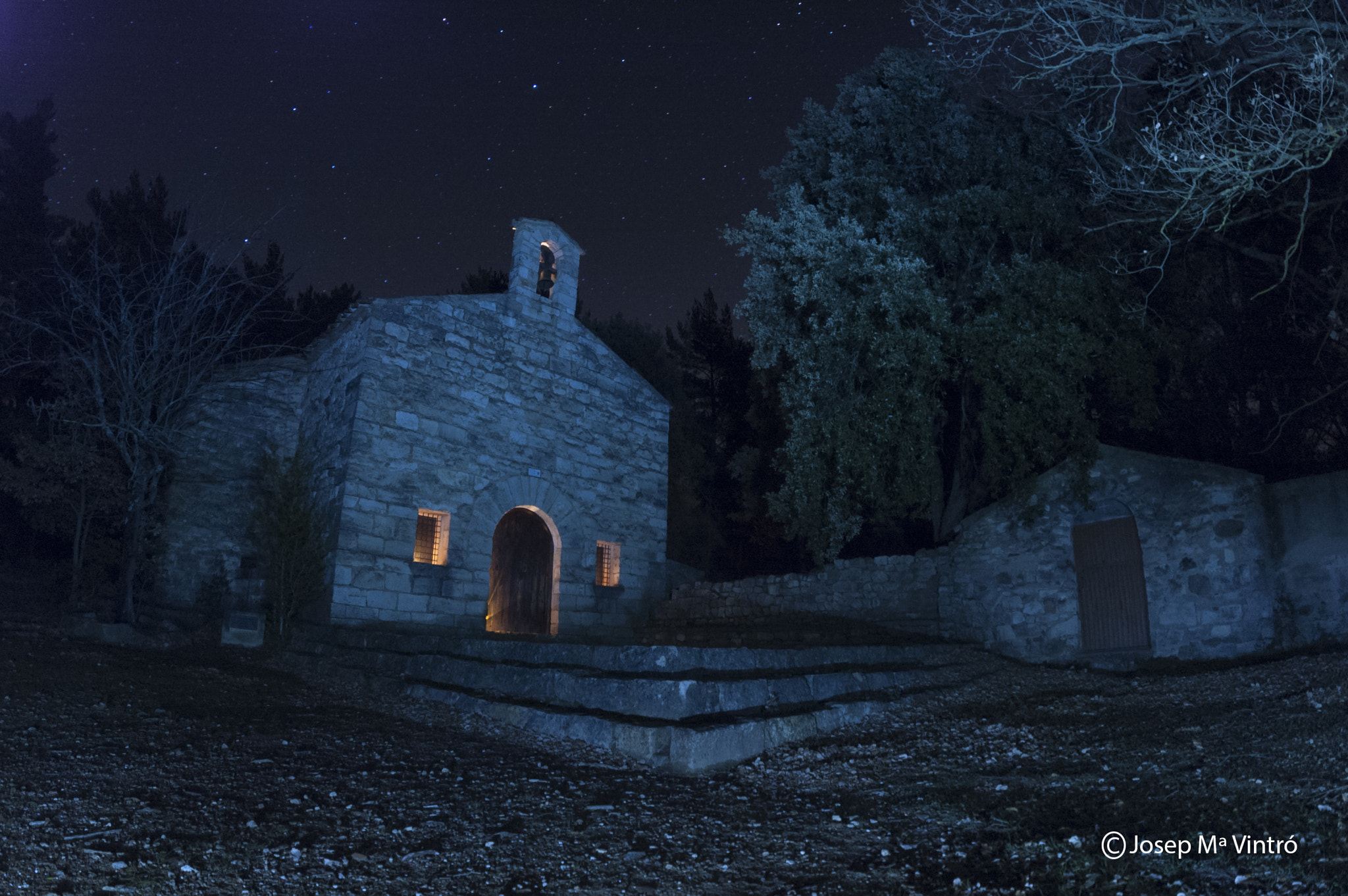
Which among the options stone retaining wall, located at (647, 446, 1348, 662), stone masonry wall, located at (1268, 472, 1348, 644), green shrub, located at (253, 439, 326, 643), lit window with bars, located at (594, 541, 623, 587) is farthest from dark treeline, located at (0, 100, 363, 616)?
stone masonry wall, located at (1268, 472, 1348, 644)

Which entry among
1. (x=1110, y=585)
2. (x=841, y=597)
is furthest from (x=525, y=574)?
(x=1110, y=585)

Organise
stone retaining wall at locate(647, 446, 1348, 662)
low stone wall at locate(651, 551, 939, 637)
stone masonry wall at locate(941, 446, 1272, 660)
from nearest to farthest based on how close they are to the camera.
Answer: stone retaining wall at locate(647, 446, 1348, 662) → stone masonry wall at locate(941, 446, 1272, 660) → low stone wall at locate(651, 551, 939, 637)

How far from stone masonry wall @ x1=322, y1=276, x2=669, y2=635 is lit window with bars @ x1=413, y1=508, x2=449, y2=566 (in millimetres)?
126

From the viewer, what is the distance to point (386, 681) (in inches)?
281

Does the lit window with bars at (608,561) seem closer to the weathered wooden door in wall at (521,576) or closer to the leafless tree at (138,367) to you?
the weathered wooden door in wall at (521,576)

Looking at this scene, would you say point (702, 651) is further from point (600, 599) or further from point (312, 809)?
point (600, 599)

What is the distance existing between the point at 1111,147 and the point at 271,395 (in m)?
12.9

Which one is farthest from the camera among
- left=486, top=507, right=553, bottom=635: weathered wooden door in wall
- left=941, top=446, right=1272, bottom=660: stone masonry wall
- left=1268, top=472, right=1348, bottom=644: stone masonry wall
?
left=486, top=507, right=553, bottom=635: weathered wooden door in wall

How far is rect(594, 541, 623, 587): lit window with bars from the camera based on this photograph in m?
12.8

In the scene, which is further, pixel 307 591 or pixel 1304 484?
pixel 307 591

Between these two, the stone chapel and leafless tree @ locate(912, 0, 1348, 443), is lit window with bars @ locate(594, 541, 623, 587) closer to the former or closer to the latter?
the stone chapel

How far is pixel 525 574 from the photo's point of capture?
1288cm

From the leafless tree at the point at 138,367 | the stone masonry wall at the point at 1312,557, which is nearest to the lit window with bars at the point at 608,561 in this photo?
the leafless tree at the point at 138,367

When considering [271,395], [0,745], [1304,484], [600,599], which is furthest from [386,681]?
[1304,484]
